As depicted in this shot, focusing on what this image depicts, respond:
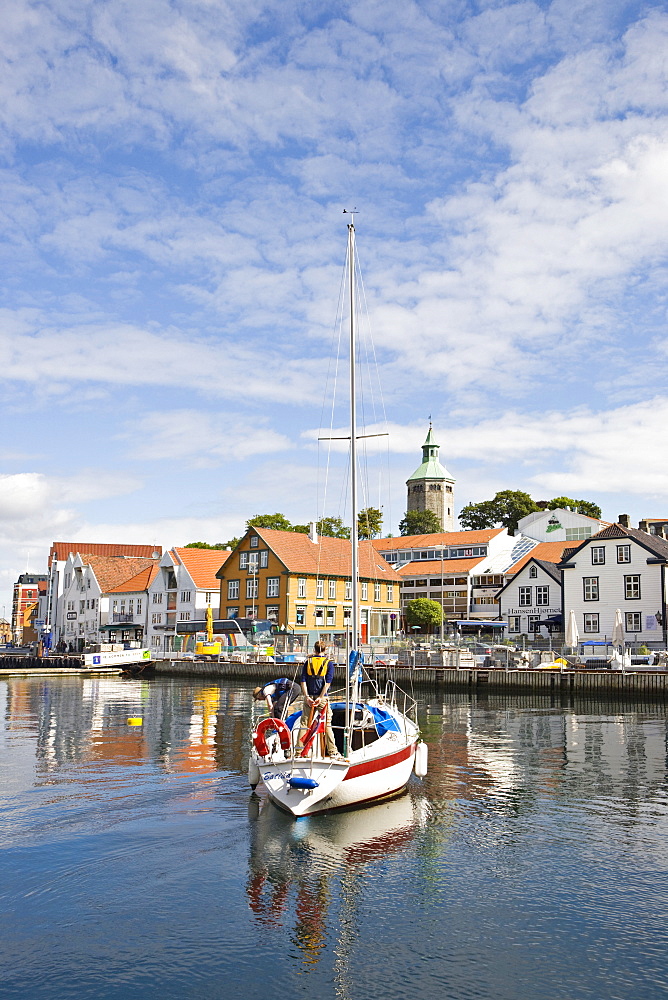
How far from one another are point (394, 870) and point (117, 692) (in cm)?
4169

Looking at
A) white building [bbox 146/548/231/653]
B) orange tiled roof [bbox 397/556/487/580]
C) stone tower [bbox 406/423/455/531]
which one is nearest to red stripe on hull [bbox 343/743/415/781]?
white building [bbox 146/548/231/653]

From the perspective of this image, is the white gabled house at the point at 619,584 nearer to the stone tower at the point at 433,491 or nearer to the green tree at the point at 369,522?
the green tree at the point at 369,522

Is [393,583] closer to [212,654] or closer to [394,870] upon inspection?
[212,654]

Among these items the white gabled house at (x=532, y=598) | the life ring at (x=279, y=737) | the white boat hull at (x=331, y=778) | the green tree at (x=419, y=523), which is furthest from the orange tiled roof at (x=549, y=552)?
the life ring at (x=279, y=737)

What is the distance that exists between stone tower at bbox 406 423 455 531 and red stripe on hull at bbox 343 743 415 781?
15713cm

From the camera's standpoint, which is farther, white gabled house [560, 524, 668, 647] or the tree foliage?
the tree foliage

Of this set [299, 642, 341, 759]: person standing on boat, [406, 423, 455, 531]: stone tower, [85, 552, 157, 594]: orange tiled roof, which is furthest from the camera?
[406, 423, 455, 531]: stone tower

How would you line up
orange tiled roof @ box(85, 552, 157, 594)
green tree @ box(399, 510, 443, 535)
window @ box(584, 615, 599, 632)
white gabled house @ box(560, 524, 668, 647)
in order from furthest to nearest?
1. green tree @ box(399, 510, 443, 535)
2. orange tiled roof @ box(85, 552, 157, 594)
3. window @ box(584, 615, 599, 632)
4. white gabled house @ box(560, 524, 668, 647)

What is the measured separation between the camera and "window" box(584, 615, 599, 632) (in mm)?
65887

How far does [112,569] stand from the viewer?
10338cm

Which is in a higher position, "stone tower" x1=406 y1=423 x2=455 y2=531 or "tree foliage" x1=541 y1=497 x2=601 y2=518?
"stone tower" x1=406 y1=423 x2=455 y2=531

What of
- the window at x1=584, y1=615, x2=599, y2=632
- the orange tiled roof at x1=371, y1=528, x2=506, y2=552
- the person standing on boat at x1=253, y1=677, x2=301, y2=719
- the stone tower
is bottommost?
the person standing on boat at x1=253, y1=677, x2=301, y2=719

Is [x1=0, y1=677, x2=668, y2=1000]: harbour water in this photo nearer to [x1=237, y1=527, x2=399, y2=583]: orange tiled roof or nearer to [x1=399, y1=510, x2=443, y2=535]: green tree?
[x1=237, y1=527, x2=399, y2=583]: orange tiled roof

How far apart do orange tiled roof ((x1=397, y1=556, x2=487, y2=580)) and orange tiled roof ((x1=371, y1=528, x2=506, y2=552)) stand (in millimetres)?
2233
